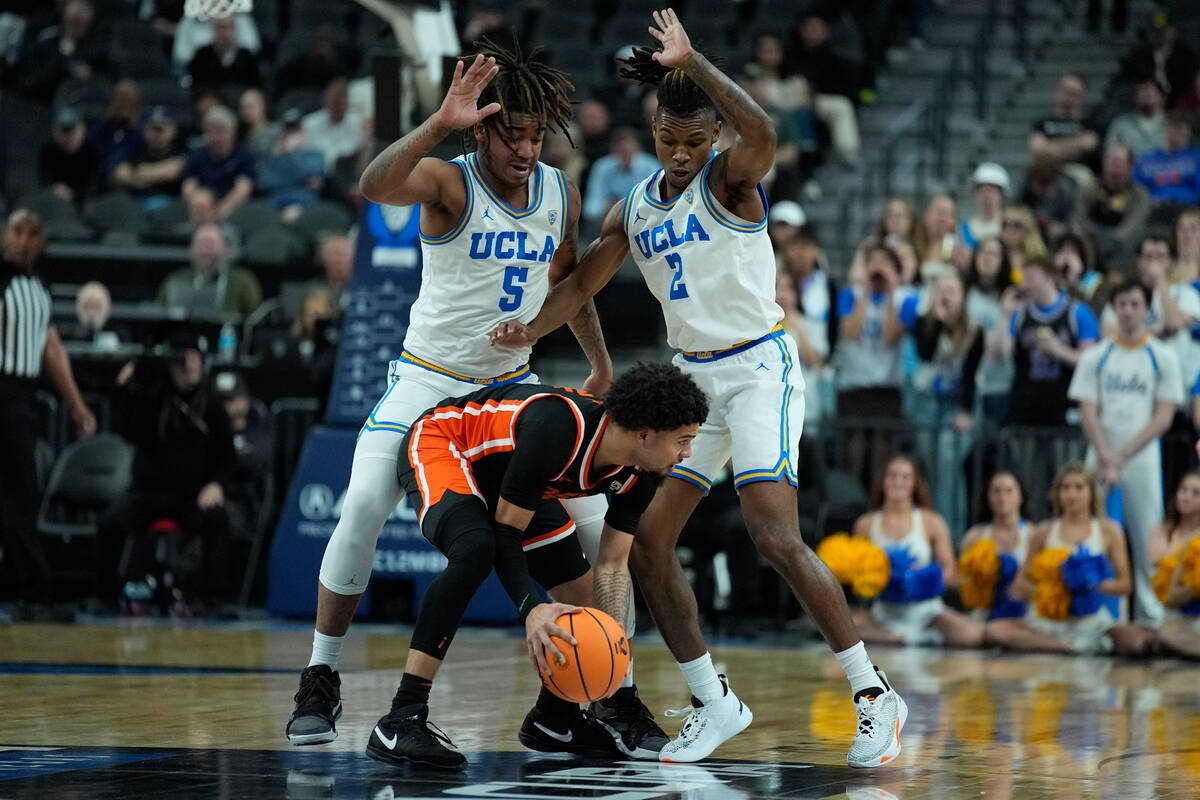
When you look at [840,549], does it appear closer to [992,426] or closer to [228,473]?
[992,426]

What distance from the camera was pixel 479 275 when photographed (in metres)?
6.21

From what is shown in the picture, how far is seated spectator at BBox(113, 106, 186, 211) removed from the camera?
52.7 feet

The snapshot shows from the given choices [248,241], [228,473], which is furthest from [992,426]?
[248,241]

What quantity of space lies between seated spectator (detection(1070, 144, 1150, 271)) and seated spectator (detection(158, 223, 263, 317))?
20.3 feet

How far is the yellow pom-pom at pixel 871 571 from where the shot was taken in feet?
33.7

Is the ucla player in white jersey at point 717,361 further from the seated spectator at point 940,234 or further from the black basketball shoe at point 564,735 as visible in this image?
the seated spectator at point 940,234

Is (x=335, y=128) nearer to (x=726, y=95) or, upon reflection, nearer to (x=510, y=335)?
(x=510, y=335)

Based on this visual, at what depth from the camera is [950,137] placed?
15.7 meters

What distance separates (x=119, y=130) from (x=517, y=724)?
1146 centimetres

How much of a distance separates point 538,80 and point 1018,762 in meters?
2.86

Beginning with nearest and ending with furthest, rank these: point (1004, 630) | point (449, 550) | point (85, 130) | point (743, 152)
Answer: point (449, 550)
point (743, 152)
point (1004, 630)
point (85, 130)

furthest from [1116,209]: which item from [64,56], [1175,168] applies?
[64,56]

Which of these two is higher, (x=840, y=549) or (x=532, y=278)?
(x=532, y=278)

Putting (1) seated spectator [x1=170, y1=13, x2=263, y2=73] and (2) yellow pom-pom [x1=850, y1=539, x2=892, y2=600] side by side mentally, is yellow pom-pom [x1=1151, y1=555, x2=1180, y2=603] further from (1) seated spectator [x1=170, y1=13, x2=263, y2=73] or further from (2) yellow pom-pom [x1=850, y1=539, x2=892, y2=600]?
(1) seated spectator [x1=170, y1=13, x2=263, y2=73]
